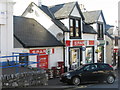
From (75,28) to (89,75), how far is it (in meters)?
7.19

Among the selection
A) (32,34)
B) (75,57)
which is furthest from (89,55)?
(32,34)

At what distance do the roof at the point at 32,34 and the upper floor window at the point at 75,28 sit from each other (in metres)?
2.25

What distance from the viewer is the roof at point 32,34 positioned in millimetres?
15452

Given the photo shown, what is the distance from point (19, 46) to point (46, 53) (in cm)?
288

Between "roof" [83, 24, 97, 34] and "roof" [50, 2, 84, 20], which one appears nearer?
"roof" [50, 2, 84, 20]

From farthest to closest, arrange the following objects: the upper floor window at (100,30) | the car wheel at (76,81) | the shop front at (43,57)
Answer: the upper floor window at (100,30), the shop front at (43,57), the car wheel at (76,81)

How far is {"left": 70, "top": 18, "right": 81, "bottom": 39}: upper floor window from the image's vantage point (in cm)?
1963

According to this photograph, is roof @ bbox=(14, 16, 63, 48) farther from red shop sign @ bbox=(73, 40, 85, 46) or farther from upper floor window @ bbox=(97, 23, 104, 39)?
upper floor window @ bbox=(97, 23, 104, 39)

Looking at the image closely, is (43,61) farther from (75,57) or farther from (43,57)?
(75,57)

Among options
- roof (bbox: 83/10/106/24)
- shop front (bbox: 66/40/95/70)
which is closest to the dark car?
shop front (bbox: 66/40/95/70)

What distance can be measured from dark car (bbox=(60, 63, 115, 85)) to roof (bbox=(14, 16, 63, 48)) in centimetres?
371

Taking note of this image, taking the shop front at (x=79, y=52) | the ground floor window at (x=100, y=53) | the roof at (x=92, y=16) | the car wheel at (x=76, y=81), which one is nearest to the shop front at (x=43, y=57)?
the shop front at (x=79, y=52)

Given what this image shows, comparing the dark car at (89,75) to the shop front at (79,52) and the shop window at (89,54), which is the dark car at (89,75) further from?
the shop window at (89,54)

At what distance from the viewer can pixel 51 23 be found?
18.7m
